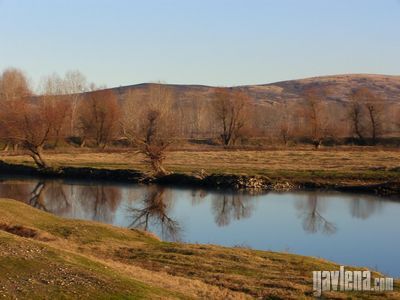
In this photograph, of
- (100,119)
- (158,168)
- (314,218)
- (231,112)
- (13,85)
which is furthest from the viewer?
(13,85)

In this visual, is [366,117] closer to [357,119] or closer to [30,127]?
[357,119]

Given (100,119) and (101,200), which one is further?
(100,119)

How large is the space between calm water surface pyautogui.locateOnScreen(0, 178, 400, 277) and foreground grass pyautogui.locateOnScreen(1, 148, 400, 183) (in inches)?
213

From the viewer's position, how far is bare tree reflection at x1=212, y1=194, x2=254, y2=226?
117 feet

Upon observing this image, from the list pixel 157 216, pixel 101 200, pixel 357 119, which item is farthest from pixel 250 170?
pixel 357 119

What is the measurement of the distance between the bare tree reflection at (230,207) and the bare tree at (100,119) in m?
48.0

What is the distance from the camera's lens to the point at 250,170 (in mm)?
52812

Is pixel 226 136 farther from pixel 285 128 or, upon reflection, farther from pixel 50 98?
pixel 50 98

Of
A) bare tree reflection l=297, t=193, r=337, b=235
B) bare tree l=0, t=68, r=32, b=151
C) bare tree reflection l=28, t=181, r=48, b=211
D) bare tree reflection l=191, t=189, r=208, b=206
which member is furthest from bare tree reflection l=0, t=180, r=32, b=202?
bare tree l=0, t=68, r=32, b=151

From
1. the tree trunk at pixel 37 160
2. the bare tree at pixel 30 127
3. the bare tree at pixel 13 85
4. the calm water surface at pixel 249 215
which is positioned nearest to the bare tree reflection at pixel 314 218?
the calm water surface at pixel 249 215

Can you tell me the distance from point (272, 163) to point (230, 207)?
792 inches

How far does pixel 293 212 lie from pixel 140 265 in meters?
20.2

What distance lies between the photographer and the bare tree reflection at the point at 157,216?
31562mm

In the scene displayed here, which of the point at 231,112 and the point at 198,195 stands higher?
the point at 231,112
